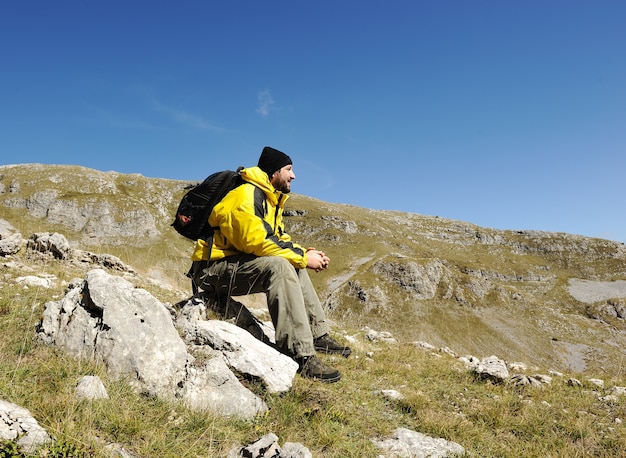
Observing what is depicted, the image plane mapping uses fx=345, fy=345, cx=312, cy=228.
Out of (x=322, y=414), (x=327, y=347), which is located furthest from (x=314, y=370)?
(x=327, y=347)

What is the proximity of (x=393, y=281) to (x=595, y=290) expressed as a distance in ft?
348

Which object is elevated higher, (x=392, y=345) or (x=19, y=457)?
(x=19, y=457)

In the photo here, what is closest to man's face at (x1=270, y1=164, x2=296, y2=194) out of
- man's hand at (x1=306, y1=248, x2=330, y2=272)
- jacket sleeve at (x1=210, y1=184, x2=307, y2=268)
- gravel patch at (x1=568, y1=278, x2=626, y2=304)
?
jacket sleeve at (x1=210, y1=184, x2=307, y2=268)

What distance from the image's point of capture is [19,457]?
2.41 metres

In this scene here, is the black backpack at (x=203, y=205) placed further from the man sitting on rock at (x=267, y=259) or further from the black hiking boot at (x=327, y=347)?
the black hiking boot at (x=327, y=347)

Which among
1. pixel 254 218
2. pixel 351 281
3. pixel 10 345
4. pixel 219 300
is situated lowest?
pixel 351 281

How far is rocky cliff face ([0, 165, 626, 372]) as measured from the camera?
98200 millimetres

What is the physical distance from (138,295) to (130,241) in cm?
11952

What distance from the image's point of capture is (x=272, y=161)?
675 cm

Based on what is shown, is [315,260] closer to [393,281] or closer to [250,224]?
[250,224]

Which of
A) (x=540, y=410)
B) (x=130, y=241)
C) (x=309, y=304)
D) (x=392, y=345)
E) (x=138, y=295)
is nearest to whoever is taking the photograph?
(x=138, y=295)

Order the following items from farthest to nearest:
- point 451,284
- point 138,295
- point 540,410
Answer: point 451,284, point 540,410, point 138,295

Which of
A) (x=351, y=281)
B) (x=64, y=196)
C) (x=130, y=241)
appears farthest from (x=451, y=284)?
(x=64, y=196)

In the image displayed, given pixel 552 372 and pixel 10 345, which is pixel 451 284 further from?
pixel 10 345
